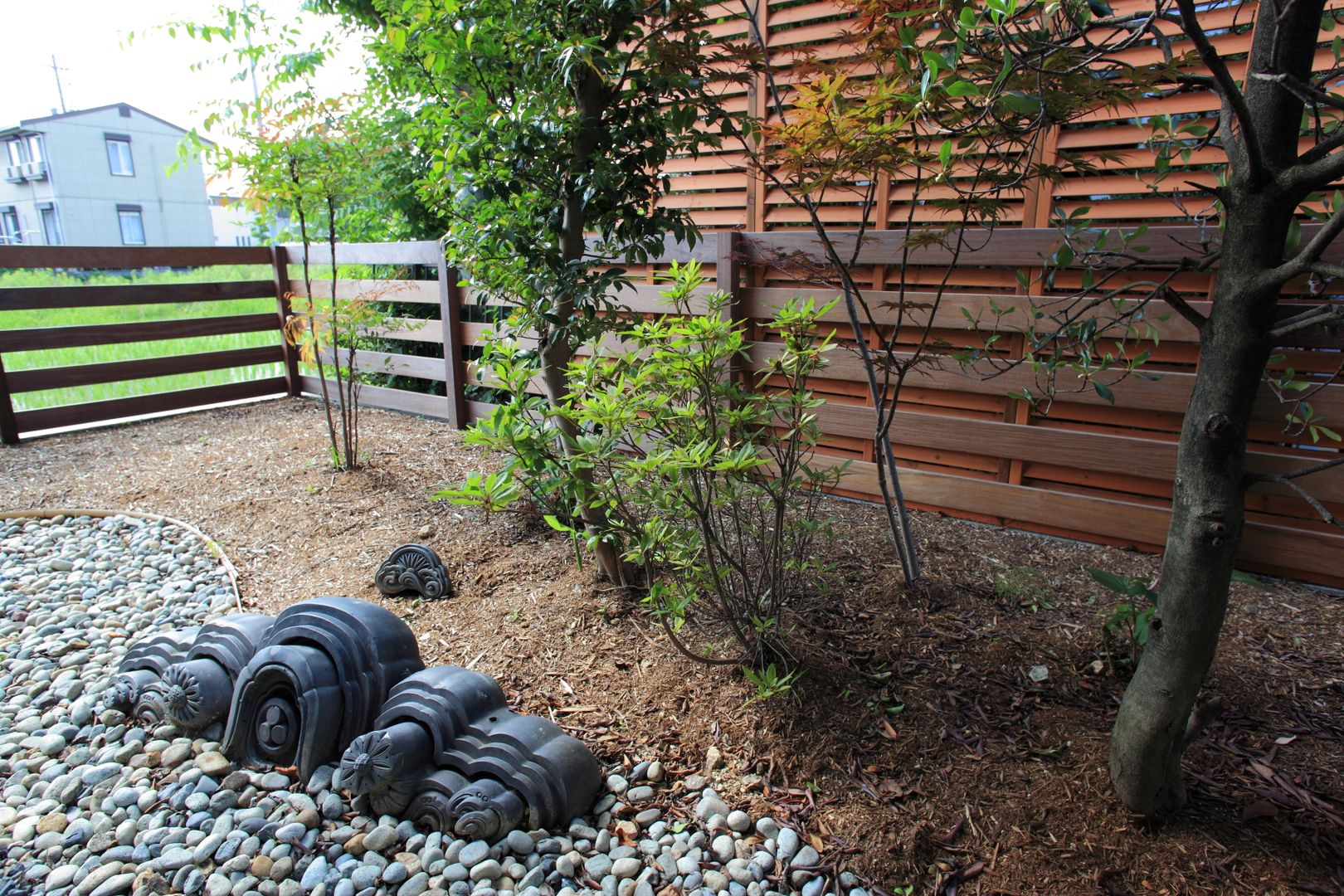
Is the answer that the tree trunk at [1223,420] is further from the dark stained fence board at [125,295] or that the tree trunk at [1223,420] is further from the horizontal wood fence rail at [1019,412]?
the dark stained fence board at [125,295]

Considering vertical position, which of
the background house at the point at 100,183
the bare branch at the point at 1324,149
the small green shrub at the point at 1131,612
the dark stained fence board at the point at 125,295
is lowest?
the small green shrub at the point at 1131,612

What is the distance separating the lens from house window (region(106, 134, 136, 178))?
49.3 feet

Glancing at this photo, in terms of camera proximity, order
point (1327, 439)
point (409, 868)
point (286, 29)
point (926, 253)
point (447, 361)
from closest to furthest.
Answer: point (409, 868)
point (1327, 439)
point (926, 253)
point (286, 29)
point (447, 361)

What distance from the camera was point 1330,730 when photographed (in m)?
1.97

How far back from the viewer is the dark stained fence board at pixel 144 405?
542 centimetres

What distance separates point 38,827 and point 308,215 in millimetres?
3969

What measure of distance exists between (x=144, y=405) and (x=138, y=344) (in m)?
0.71

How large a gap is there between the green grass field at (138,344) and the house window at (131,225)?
391 inches

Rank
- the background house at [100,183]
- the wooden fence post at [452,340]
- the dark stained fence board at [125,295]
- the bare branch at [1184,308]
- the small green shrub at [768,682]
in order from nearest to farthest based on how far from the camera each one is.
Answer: the bare branch at [1184,308] → the small green shrub at [768,682] → the dark stained fence board at [125,295] → the wooden fence post at [452,340] → the background house at [100,183]

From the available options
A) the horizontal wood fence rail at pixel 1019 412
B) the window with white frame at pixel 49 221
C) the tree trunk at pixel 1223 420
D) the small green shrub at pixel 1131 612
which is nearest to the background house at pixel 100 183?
the window with white frame at pixel 49 221

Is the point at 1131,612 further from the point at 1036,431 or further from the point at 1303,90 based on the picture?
the point at 1303,90

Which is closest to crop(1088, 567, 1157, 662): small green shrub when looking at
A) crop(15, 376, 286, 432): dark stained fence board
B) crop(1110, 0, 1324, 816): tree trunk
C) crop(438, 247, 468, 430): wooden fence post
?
crop(1110, 0, 1324, 816): tree trunk

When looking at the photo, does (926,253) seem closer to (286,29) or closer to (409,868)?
(409,868)

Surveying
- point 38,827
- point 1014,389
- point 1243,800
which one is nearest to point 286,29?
point 38,827
